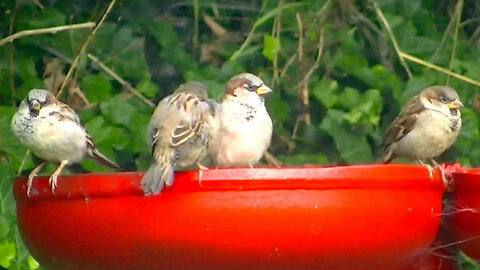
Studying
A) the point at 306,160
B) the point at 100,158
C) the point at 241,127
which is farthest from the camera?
the point at 306,160

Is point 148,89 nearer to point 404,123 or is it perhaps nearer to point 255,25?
point 255,25

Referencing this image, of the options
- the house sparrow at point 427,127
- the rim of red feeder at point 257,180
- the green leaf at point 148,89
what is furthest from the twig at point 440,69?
the rim of red feeder at point 257,180

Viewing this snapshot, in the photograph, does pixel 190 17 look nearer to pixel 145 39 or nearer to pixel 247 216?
pixel 145 39

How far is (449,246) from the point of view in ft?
8.61

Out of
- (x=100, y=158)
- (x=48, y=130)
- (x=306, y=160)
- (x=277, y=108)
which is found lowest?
(x=306, y=160)

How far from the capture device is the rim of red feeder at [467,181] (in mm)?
2473

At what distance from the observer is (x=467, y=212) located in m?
2.51

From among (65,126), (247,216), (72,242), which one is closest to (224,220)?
(247,216)

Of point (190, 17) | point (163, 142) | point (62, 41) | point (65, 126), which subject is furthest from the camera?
point (190, 17)

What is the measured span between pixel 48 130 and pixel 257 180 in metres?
0.88

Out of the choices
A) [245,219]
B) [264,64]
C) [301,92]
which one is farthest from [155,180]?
[264,64]

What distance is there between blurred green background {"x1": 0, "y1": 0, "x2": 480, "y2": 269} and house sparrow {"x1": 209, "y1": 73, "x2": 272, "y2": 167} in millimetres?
720

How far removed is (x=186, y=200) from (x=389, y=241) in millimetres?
408

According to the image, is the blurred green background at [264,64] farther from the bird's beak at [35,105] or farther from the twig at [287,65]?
the bird's beak at [35,105]
